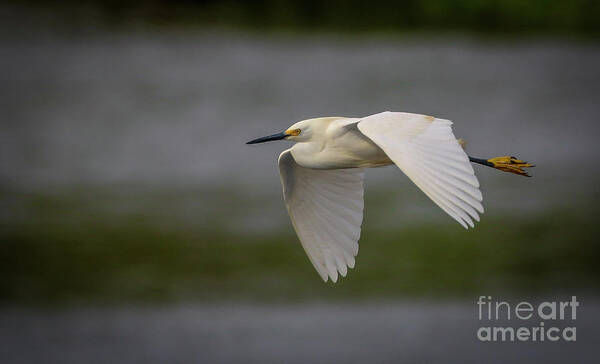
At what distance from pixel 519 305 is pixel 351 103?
3.15 m

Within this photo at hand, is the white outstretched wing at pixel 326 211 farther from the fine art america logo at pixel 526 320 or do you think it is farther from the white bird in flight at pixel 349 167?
the fine art america logo at pixel 526 320

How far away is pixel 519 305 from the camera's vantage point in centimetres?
579

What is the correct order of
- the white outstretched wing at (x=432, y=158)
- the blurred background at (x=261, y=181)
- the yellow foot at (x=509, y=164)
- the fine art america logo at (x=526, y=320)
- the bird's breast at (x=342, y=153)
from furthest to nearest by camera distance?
1. the blurred background at (x=261, y=181)
2. the fine art america logo at (x=526, y=320)
3. the yellow foot at (x=509, y=164)
4. the bird's breast at (x=342, y=153)
5. the white outstretched wing at (x=432, y=158)

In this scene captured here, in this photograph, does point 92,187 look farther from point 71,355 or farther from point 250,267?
point 71,355

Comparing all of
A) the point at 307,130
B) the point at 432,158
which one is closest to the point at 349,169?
the point at 307,130

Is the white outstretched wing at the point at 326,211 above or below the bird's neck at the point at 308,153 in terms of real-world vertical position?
below

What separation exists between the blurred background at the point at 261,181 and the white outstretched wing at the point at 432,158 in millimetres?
2484

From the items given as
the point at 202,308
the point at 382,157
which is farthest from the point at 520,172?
the point at 202,308

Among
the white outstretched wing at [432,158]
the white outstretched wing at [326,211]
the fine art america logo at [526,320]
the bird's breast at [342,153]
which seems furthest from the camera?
the fine art america logo at [526,320]

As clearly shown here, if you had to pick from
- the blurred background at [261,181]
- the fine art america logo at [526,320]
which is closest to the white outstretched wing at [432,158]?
the blurred background at [261,181]

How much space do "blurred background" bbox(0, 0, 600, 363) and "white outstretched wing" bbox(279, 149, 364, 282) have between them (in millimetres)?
1780

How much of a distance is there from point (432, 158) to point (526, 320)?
364 centimetres

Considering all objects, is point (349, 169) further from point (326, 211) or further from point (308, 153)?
point (308, 153)

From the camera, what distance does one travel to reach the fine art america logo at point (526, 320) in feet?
17.4
